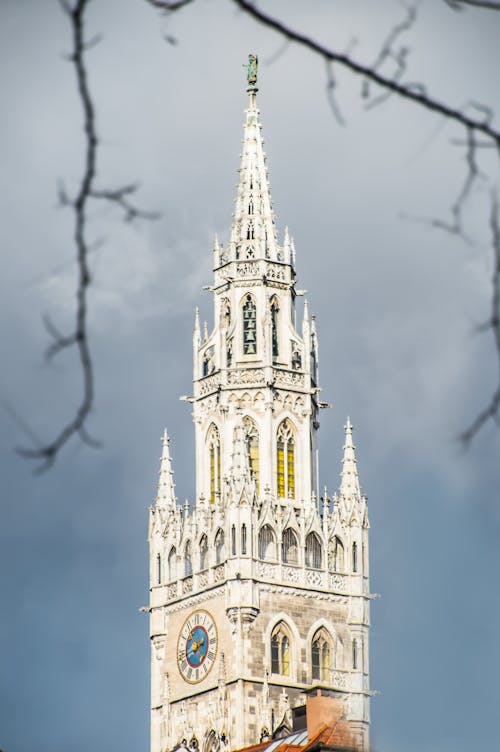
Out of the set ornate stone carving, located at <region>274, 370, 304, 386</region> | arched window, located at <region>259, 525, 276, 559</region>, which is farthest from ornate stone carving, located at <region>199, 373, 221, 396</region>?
arched window, located at <region>259, 525, 276, 559</region>

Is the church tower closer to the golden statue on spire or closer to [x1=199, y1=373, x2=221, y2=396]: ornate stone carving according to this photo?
[x1=199, y1=373, x2=221, y2=396]: ornate stone carving

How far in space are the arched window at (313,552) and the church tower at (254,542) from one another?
0.06 meters

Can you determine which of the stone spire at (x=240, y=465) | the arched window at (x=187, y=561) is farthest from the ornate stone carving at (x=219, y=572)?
the stone spire at (x=240, y=465)

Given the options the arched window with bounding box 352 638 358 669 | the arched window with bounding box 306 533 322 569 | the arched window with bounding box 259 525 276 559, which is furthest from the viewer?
the arched window with bounding box 306 533 322 569

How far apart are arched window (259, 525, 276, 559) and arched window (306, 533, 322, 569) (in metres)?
1.68

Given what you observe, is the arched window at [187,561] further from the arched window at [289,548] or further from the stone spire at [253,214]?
the stone spire at [253,214]

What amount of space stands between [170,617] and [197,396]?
30.6 feet

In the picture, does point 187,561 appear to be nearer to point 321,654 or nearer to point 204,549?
point 204,549

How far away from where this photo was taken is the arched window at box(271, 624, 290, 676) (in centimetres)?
8525

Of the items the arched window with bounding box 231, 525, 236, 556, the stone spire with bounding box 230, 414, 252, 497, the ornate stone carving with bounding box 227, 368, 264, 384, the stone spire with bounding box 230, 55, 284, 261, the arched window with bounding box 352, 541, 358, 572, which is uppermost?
→ the stone spire with bounding box 230, 55, 284, 261

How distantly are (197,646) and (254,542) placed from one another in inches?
199

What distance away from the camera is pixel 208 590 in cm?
8725

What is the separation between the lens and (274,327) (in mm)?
91188

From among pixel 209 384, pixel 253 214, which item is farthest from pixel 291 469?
pixel 253 214
